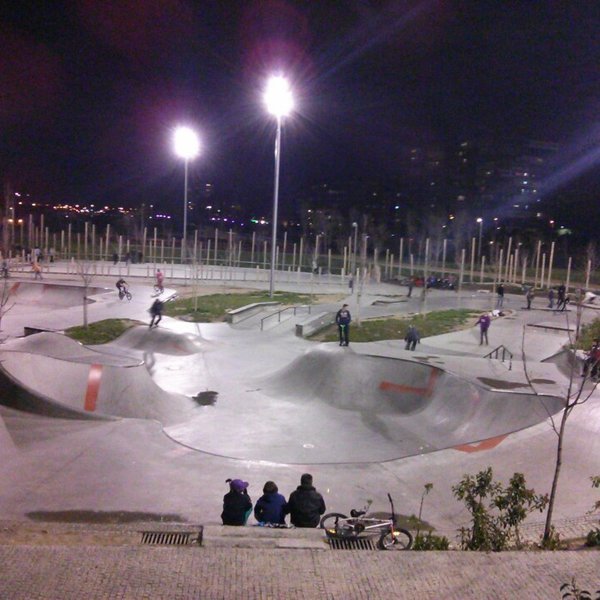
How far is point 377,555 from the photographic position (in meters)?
5.01

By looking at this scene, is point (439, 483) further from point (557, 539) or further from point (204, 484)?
point (204, 484)

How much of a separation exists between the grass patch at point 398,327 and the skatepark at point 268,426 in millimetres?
1985

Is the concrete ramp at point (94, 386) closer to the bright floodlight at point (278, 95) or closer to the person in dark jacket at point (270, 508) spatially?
the person in dark jacket at point (270, 508)

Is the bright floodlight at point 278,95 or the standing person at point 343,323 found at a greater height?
the bright floodlight at point 278,95

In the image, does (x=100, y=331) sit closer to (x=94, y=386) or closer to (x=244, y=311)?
(x=244, y=311)

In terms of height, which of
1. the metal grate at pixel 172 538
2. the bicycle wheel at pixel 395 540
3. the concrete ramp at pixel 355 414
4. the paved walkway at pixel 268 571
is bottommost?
the concrete ramp at pixel 355 414

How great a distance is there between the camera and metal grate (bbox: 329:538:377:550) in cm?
561

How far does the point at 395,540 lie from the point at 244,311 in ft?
64.9

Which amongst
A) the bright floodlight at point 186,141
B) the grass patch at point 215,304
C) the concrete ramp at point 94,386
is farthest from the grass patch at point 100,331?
the bright floodlight at point 186,141

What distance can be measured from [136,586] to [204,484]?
13.8 feet

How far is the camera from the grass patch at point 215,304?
80.9 feet

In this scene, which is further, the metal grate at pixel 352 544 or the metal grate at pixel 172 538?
the metal grate at pixel 352 544

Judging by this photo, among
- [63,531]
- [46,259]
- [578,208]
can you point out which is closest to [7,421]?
[63,531]

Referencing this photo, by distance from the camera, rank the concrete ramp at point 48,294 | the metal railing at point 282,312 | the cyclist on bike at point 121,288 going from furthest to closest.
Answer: the concrete ramp at point 48,294 < the cyclist on bike at point 121,288 < the metal railing at point 282,312
